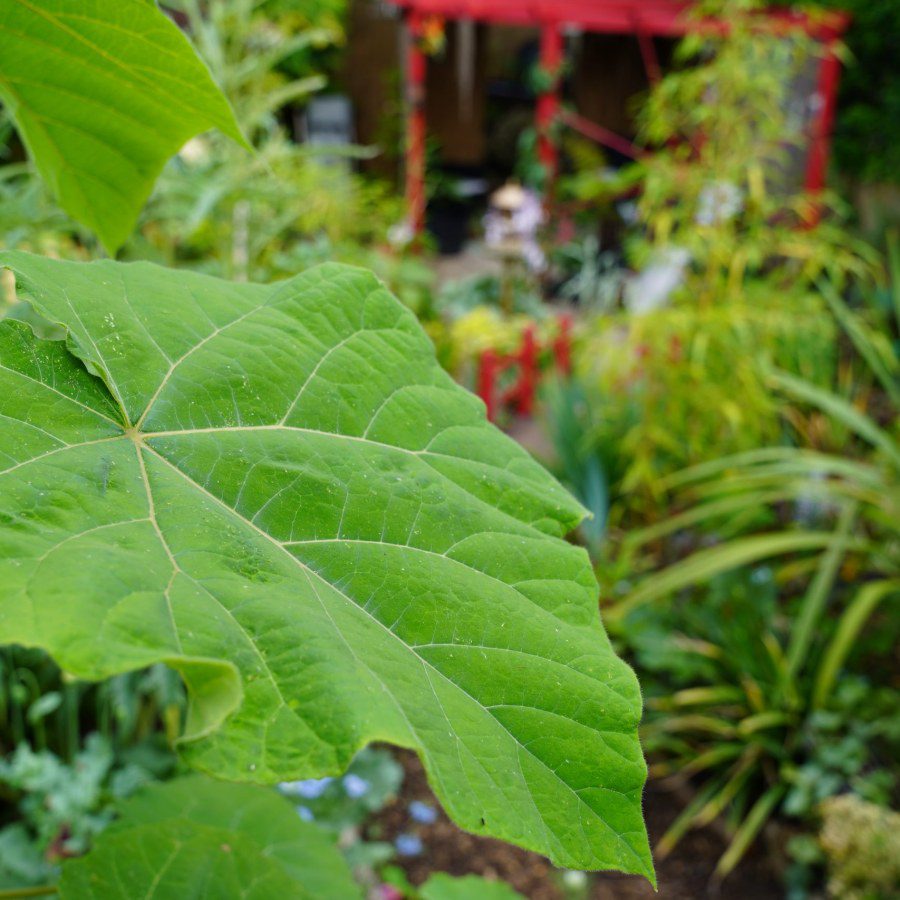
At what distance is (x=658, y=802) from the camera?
2.40 m

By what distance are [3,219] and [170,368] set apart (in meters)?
1.01

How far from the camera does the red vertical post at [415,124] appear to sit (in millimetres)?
5883

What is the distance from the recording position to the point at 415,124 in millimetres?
6039

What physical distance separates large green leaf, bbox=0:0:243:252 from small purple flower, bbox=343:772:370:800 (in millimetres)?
1230

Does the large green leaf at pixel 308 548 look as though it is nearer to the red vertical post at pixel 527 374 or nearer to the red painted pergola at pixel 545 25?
the red vertical post at pixel 527 374

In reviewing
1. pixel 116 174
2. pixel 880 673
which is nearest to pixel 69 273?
pixel 116 174

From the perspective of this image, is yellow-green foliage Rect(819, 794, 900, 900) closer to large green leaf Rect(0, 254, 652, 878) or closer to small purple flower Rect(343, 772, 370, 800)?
small purple flower Rect(343, 772, 370, 800)

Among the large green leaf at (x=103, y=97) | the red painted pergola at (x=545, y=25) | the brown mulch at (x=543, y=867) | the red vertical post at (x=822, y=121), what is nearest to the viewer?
the large green leaf at (x=103, y=97)

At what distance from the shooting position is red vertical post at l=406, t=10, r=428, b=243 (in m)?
5.88

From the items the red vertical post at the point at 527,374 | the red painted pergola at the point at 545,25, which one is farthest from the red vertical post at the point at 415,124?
the red vertical post at the point at 527,374

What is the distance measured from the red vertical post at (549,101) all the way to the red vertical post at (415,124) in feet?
2.54

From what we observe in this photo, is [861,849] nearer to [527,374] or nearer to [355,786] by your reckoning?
[355,786]

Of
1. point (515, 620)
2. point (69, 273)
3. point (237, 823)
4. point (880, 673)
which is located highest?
point (69, 273)

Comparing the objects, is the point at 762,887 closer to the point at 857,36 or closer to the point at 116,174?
the point at 116,174
